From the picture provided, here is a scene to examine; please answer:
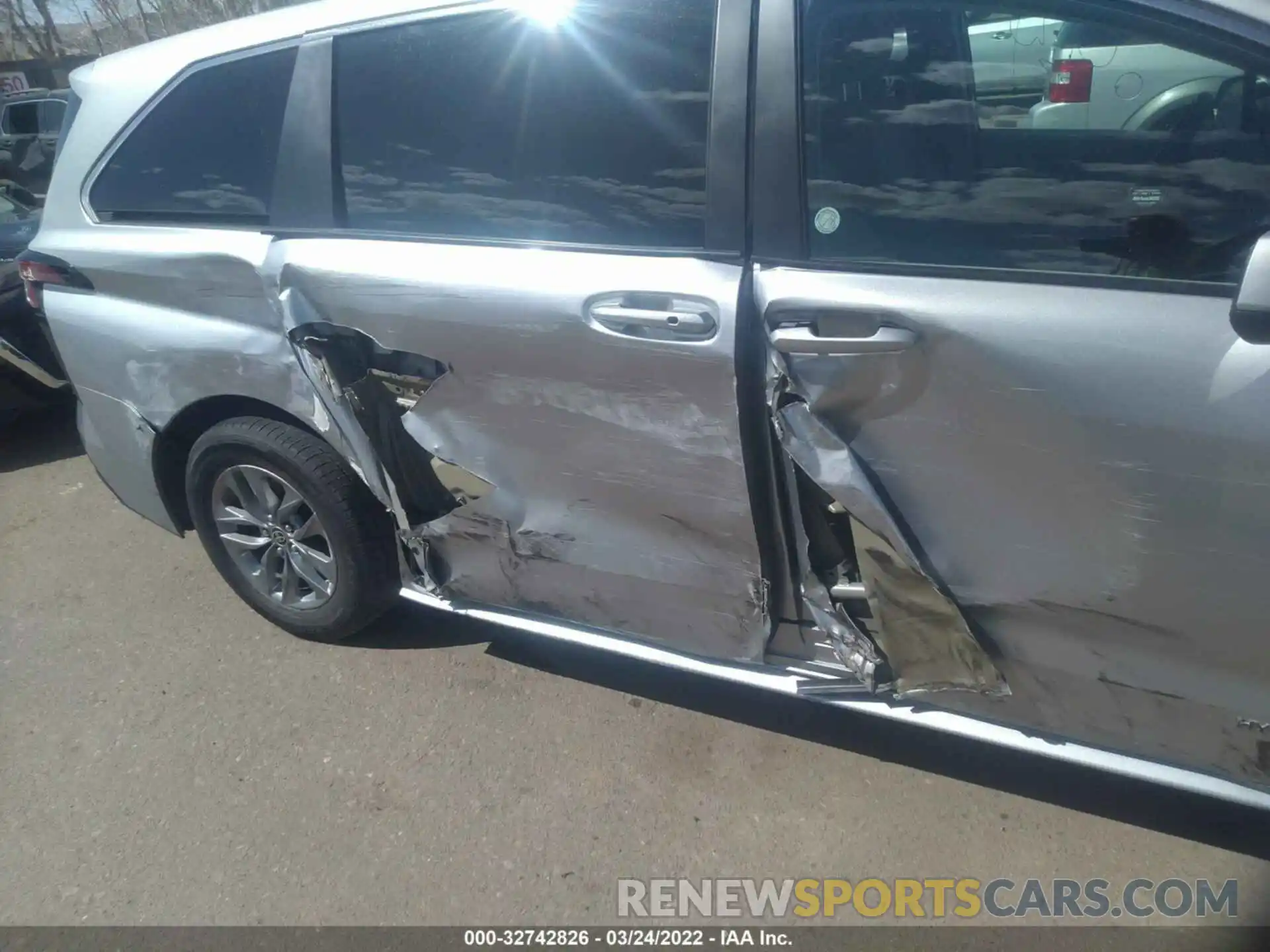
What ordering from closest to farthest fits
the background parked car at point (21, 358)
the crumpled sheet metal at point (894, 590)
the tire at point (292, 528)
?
the crumpled sheet metal at point (894, 590), the tire at point (292, 528), the background parked car at point (21, 358)

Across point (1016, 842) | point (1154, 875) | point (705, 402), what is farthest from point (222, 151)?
point (1154, 875)

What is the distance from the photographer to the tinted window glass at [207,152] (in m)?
2.66

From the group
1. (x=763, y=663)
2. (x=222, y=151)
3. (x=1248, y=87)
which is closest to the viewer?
(x=1248, y=87)

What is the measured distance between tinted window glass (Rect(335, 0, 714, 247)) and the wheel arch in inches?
25.1

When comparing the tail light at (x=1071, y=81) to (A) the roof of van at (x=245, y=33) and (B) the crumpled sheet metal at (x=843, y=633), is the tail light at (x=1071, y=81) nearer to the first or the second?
(B) the crumpled sheet metal at (x=843, y=633)

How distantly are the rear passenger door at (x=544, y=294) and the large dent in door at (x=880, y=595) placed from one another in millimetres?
136

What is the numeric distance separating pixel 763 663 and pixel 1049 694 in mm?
631

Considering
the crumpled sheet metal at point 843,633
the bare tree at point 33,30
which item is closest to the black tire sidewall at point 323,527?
the crumpled sheet metal at point 843,633

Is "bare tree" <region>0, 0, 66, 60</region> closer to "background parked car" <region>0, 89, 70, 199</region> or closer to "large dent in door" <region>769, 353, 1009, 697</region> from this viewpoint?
"background parked car" <region>0, 89, 70, 199</region>

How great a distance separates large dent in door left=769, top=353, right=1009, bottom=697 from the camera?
197 cm

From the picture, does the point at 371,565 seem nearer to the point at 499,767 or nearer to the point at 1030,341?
the point at 499,767

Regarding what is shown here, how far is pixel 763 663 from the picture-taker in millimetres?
2338

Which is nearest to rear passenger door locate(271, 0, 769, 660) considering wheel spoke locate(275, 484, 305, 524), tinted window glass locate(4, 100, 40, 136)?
wheel spoke locate(275, 484, 305, 524)

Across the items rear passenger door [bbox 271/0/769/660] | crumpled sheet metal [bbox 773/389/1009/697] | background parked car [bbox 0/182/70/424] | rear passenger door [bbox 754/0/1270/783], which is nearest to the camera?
rear passenger door [bbox 754/0/1270/783]
